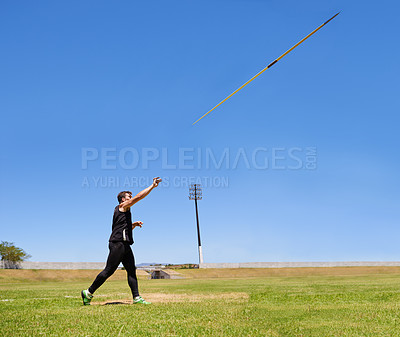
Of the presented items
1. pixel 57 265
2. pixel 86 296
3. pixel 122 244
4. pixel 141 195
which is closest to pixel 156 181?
pixel 141 195

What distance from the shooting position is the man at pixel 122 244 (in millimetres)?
8094

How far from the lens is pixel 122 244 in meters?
8.20

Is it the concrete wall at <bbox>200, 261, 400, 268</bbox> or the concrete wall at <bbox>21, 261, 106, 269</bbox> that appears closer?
the concrete wall at <bbox>21, 261, 106, 269</bbox>

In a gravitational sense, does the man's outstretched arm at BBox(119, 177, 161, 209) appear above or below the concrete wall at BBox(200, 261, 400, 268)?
above

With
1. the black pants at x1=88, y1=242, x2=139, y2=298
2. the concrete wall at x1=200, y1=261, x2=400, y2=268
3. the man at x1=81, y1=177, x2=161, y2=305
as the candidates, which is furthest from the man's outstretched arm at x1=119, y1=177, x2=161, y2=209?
the concrete wall at x1=200, y1=261, x2=400, y2=268

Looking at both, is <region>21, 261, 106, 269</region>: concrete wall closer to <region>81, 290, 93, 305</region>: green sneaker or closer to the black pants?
<region>81, 290, 93, 305</region>: green sneaker

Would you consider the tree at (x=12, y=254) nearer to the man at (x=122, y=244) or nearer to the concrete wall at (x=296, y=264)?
the concrete wall at (x=296, y=264)

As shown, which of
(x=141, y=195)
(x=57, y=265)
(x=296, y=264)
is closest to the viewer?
(x=141, y=195)

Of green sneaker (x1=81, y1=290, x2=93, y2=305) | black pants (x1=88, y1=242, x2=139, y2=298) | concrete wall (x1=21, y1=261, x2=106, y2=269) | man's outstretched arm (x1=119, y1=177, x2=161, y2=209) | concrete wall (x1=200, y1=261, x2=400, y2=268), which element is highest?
man's outstretched arm (x1=119, y1=177, x2=161, y2=209)

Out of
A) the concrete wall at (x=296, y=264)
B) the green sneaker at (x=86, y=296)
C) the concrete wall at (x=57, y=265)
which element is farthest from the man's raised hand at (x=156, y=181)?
the concrete wall at (x=296, y=264)

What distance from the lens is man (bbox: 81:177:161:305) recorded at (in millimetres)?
8094

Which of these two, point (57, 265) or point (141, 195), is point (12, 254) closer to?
point (57, 265)

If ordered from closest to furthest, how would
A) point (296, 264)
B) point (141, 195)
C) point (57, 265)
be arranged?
point (141, 195)
point (57, 265)
point (296, 264)

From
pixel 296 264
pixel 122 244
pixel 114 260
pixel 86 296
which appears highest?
pixel 122 244
